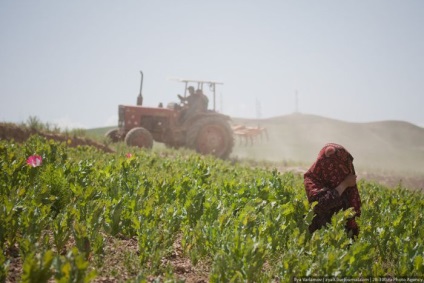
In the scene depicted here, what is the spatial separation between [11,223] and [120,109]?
10.5 m

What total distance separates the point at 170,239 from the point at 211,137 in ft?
35.4

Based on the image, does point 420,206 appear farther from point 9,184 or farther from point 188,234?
point 9,184

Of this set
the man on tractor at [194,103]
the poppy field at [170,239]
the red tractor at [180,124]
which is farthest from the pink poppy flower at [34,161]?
the man on tractor at [194,103]

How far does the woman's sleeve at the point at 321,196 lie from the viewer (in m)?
3.83

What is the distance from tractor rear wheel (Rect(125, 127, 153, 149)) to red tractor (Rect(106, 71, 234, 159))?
88 cm

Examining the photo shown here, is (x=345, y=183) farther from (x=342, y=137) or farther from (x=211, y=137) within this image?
(x=342, y=137)

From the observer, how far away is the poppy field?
2.63m

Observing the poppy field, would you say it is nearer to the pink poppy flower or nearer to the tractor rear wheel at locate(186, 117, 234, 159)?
the pink poppy flower

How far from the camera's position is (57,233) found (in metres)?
3.03

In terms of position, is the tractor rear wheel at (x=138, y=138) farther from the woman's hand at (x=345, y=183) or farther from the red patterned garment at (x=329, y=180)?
the woman's hand at (x=345, y=183)

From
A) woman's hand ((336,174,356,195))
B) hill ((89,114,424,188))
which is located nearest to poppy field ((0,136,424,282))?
woman's hand ((336,174,356,195))

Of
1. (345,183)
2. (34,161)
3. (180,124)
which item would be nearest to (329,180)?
(345,183)

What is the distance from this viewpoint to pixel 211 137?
14.0 metres

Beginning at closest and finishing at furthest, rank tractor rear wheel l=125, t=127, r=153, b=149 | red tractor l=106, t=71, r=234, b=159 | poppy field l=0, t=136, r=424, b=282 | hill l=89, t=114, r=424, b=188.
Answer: poppy field l=0, t=136, r=424, b=282 → tractor rear wheel l=125, t=127, r=153, b=149 → red tractor l=106, t=71, r=234, b=159 → hill l=89, t=114, r=424, b=188
